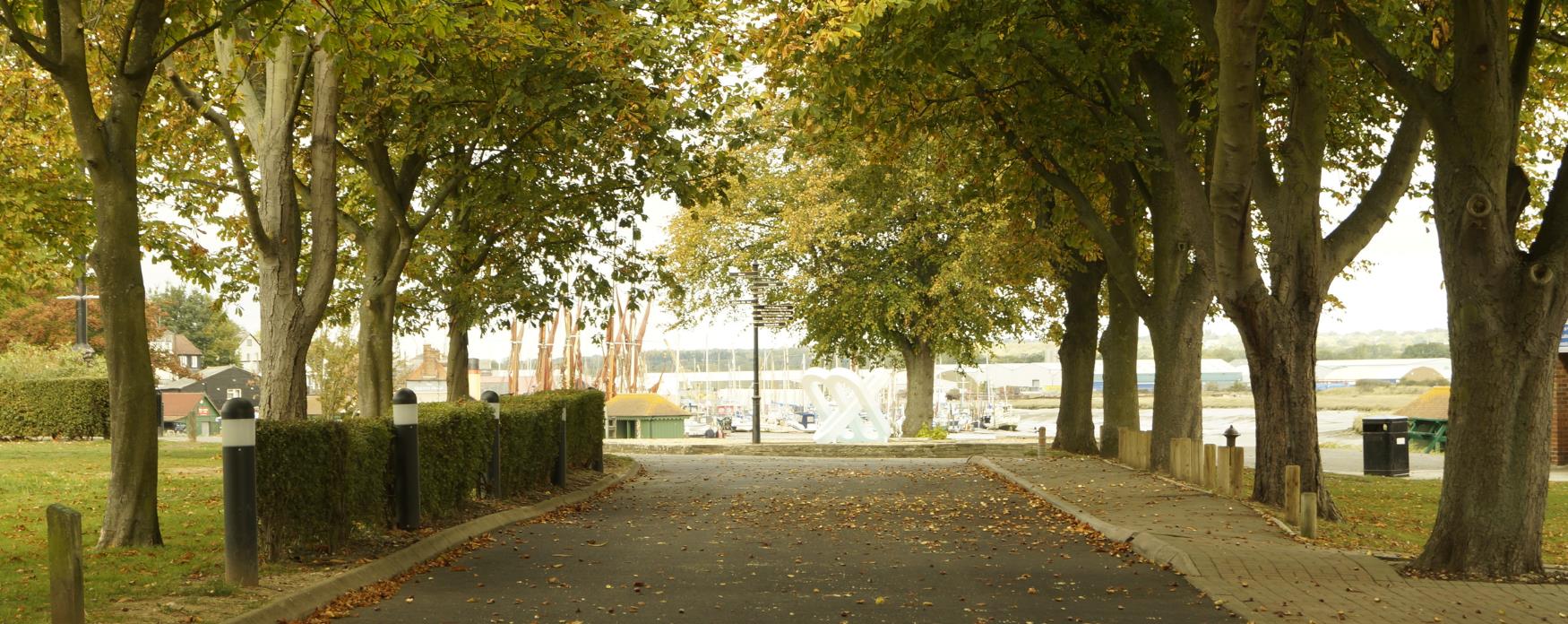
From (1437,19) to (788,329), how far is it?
3213 centimetres

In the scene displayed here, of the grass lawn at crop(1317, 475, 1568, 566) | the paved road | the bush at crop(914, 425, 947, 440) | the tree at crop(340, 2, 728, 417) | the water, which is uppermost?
the tree at crop(340, 2, 728, 417)

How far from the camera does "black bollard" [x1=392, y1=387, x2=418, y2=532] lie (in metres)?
13.0

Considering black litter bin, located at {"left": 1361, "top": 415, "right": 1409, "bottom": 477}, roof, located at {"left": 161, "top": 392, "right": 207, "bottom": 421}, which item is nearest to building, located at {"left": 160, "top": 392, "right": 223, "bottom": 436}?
roof, located at {"left": 161, "top": 392, "right": 207, "bottom": 421}

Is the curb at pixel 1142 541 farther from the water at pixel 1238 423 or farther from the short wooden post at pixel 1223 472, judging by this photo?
the water at pixel 1238 423

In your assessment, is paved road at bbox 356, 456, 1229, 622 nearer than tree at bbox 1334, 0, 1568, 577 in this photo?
Yes

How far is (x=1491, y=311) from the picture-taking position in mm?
11227

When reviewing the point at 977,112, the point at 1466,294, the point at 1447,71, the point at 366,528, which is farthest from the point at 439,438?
the point at 1447,71

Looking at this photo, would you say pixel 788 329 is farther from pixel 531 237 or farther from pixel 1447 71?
pixel 1447 71

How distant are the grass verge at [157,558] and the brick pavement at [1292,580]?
6323mm

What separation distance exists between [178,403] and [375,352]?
46797 millimetres

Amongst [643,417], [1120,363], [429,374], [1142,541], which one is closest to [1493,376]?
[1142,541]

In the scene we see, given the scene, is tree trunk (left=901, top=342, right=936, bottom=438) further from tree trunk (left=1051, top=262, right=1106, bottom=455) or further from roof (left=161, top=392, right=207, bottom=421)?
roof (left=161, top=392, right=207, bottom=421)

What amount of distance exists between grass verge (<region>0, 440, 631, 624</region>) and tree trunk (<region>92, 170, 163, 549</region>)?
306 millimetres

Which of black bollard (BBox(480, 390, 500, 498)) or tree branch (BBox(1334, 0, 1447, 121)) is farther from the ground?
tree branch (BBox(1334, 0, 1447, 121))
